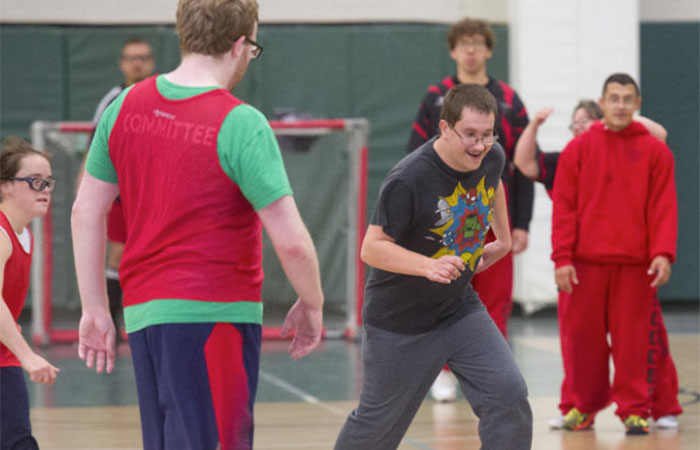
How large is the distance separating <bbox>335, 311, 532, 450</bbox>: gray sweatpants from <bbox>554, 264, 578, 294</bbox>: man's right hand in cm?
211

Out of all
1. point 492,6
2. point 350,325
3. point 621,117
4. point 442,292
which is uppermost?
point 492,6

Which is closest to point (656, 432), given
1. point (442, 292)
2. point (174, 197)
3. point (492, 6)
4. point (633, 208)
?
point (633, 208)

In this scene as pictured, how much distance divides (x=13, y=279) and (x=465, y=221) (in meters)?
1.84

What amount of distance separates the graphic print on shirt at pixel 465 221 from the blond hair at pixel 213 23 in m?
1.51

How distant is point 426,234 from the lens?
4.69m

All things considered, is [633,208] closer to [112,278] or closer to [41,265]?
[112,278]

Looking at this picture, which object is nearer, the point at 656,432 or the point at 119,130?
the point at 119,130

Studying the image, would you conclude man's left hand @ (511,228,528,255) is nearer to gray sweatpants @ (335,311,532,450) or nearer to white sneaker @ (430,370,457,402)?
white sneaker @ (430,370,457,402)

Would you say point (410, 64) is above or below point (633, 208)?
above

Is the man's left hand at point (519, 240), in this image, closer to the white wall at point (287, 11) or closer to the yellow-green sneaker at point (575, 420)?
the yellow-green sneaker at point (575, 420)

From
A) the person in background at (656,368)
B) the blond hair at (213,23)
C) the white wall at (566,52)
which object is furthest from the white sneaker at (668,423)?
the white wall at (566,52)

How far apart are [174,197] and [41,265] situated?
7823 millimetres

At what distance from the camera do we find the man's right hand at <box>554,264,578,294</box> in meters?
6.85

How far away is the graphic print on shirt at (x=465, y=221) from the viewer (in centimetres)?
466
